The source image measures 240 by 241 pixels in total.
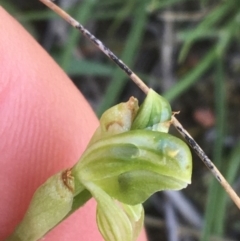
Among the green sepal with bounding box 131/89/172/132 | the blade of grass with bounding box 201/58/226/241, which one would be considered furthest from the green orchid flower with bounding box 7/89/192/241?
the blade of grass with bounding box 201/58/226/241

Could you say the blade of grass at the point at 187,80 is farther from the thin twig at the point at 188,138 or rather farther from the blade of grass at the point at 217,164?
the thin twig at the point at 188,138

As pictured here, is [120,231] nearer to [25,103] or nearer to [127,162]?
[127,162]

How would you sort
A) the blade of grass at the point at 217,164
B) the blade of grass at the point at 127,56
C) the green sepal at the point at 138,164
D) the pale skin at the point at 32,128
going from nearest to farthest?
1. the green sepal at the point at 138,164
2. the pale skin at the point at 32,128
3. the blade of grass at the point at 217,164
4. the blade of grass at the point at 127,56

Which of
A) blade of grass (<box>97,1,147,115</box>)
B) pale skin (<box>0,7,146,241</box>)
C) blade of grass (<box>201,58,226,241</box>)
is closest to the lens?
pale skin (<box>0,7,146,241</box>)

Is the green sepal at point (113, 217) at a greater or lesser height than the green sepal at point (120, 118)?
lesser

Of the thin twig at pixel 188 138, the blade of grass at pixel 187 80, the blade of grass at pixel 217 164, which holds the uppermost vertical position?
the thin twig at pixel 188 138

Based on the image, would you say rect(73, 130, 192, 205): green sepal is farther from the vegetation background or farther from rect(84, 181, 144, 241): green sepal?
the vegetation background

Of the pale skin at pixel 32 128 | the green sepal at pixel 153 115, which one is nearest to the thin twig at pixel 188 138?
the green sepal at pixel 153 115
